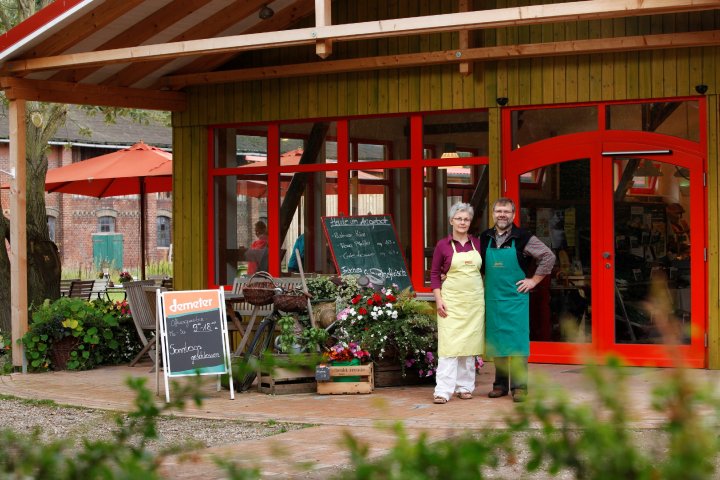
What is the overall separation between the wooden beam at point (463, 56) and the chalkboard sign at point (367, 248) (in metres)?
1.55

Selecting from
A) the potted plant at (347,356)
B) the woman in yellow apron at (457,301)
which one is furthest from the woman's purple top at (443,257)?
the potted plant at (347,356)

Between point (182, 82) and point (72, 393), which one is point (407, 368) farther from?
point (182, 82)

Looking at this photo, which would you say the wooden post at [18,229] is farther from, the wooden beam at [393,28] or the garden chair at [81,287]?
the garden chair at [81,287]

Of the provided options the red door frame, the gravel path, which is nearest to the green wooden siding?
the red door frame

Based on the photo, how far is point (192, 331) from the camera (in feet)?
28.9

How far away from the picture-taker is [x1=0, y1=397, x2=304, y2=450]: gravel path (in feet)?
23.5

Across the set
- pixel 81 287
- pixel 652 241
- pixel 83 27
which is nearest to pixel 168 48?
pixel 83 27

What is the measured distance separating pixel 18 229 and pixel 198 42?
2.65 meters

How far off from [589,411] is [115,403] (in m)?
6.96

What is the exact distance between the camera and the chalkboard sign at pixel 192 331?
8.70 m

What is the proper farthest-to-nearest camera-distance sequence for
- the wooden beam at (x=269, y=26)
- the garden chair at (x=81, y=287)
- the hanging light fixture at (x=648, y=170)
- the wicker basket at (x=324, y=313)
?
the garden chair at (x=81, y=287) < the wooden beam at (x=269, y=26) < the hanging light fixture at (x=648, y=170) < the wicker basket at (x=324, y=313)

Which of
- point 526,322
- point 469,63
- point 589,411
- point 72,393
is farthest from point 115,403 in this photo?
point 589,411

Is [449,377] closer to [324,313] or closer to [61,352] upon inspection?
[324,313]

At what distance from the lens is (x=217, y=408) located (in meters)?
8.37
